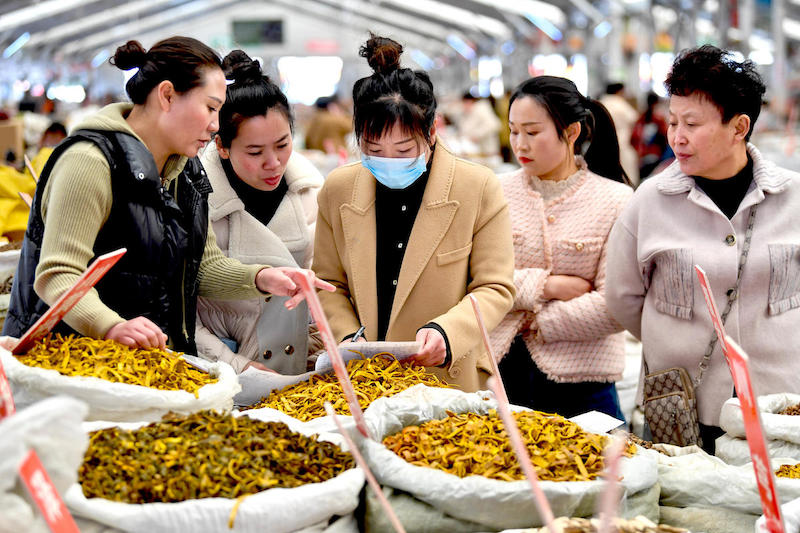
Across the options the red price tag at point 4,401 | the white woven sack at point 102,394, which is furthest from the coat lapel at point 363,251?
the red price tag at point 4,401

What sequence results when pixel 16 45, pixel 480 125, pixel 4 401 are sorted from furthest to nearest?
pixel 16 45 → pixel 480 125 → pixel 4 401

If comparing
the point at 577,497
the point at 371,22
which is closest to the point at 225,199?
the point at 577,497

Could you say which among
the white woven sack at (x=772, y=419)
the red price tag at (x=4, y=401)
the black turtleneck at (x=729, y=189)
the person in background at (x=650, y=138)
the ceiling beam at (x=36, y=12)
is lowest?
the person in background at (x=650, y=138)

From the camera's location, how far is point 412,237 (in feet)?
7.23

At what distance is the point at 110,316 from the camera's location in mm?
1658

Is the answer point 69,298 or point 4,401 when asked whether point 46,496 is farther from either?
point 69,298

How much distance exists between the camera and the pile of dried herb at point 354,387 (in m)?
1.74

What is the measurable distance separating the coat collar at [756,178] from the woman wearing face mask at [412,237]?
421 millimetres

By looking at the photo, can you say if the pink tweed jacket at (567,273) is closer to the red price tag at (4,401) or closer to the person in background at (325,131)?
the red price tag at (4,401)

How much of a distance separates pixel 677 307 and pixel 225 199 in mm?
1190

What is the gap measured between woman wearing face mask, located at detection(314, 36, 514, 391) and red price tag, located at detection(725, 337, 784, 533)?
995mm

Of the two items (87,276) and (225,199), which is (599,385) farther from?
(87,276)

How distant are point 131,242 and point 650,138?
321 inches

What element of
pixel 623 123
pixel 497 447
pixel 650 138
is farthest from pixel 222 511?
pixel 623 123
